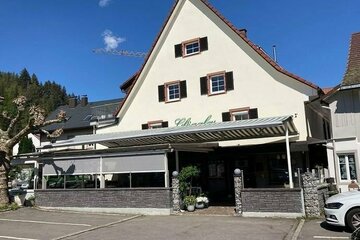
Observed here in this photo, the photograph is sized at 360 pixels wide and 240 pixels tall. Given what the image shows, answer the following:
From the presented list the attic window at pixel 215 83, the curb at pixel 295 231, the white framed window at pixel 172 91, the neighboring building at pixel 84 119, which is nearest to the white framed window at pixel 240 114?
the attic window at pixel 215 83

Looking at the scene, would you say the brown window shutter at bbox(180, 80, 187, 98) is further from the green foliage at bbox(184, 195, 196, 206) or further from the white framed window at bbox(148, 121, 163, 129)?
the green foliage at bbox(184, 195, 196, 206)

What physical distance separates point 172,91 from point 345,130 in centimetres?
1039

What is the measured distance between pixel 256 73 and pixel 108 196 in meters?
10.2

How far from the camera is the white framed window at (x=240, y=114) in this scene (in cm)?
2192

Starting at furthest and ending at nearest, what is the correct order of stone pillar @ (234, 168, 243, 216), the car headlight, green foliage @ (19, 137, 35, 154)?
green foliage @ (19, 137, 35, 154) → stone pillar @ (234, 168, 243, 216) → the car headlight

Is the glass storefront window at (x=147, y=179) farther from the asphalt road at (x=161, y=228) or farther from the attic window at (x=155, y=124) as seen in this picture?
the attic window at (x=155, y=124)

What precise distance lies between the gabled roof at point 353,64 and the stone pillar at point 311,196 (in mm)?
6074

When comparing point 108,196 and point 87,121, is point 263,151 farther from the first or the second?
point 87,121

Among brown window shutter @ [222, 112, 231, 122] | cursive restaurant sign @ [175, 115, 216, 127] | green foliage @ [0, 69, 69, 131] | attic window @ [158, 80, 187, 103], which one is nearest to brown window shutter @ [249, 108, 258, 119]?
brown window shutter @ [222, 112, 231, 122]

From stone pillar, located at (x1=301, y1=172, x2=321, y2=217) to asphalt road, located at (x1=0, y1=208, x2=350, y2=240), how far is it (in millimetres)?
574

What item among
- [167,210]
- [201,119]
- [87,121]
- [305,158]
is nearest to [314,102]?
[305,158]

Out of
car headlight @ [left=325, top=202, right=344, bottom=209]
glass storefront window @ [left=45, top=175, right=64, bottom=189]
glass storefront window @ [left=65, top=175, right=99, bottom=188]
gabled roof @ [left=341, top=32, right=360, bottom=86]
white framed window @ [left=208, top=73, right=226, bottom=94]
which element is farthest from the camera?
white framed window @ [left=208, top=73, right=226, bottom=94]

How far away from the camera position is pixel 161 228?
13203 mm

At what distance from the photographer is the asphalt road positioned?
11625 mm
